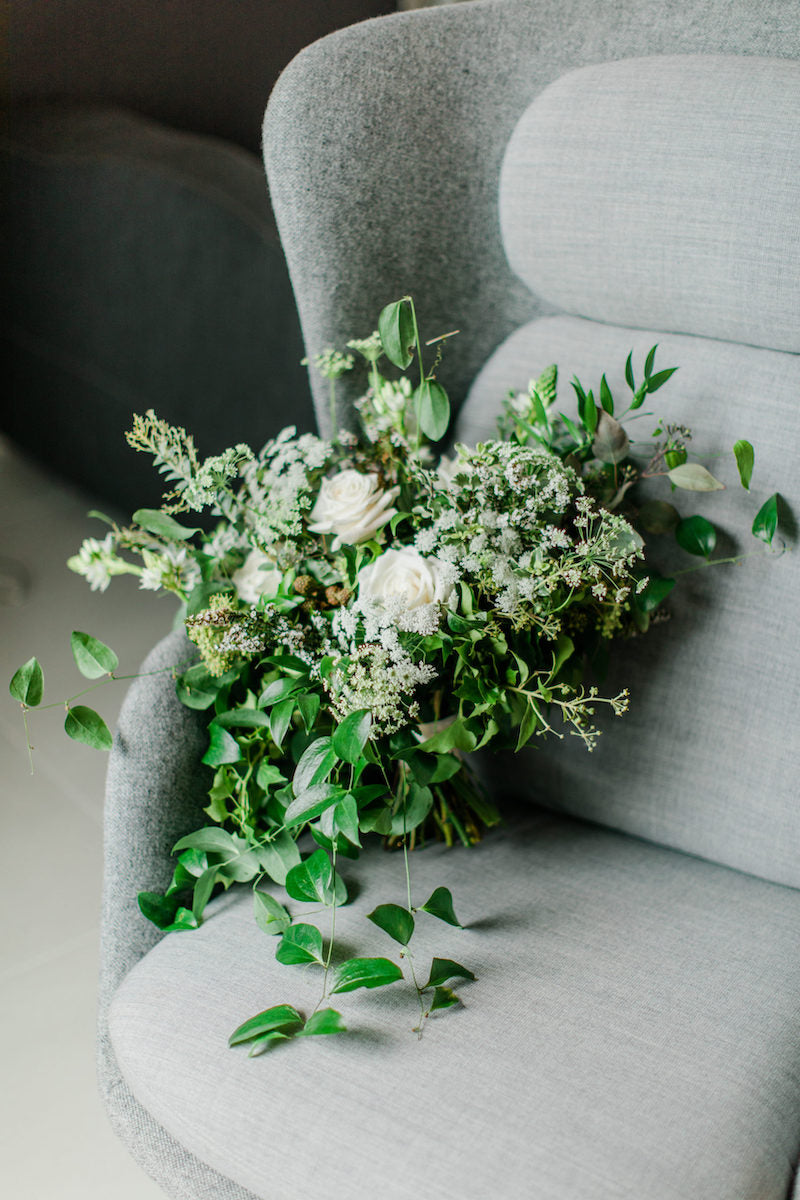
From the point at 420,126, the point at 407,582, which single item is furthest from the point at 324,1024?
the point at 420,126

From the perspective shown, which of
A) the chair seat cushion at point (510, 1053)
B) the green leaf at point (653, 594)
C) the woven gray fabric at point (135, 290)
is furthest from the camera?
the woven gray fabric at point (135, 290)

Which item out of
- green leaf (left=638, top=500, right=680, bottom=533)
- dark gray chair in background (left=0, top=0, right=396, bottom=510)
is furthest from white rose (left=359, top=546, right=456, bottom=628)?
dark gray chair in background (left=0, top=0, right=396, bottom=510)

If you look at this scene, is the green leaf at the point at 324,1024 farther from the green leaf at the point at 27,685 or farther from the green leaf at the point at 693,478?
the green leaf at the point at 693,478

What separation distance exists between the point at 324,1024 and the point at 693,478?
1.89 feet

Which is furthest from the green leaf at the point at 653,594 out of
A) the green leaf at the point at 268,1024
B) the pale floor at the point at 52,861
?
the pale floor at the point at 52,861

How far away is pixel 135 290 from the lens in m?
1.29

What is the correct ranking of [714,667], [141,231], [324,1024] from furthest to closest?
[141,231], [714,667], [324,1024]

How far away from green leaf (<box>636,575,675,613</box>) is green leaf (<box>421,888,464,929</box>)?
324 millimetres

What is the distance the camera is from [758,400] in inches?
35.7

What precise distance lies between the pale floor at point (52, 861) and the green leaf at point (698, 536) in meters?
0.91

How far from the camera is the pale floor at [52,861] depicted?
3.48ft

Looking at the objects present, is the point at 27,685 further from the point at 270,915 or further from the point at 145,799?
the point at 270,915

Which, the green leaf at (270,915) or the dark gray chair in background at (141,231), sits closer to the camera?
the green leaf at (270,915)

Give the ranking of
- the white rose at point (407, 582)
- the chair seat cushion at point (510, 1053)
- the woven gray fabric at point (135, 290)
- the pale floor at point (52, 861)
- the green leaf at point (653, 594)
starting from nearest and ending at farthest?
the chair seat cushion at point (510, 1053), the white rose at point (407, 582), the green leaf at point (653, 594), the pale floor at point (52, 861), the woven gray fabric at point (135, 290)
